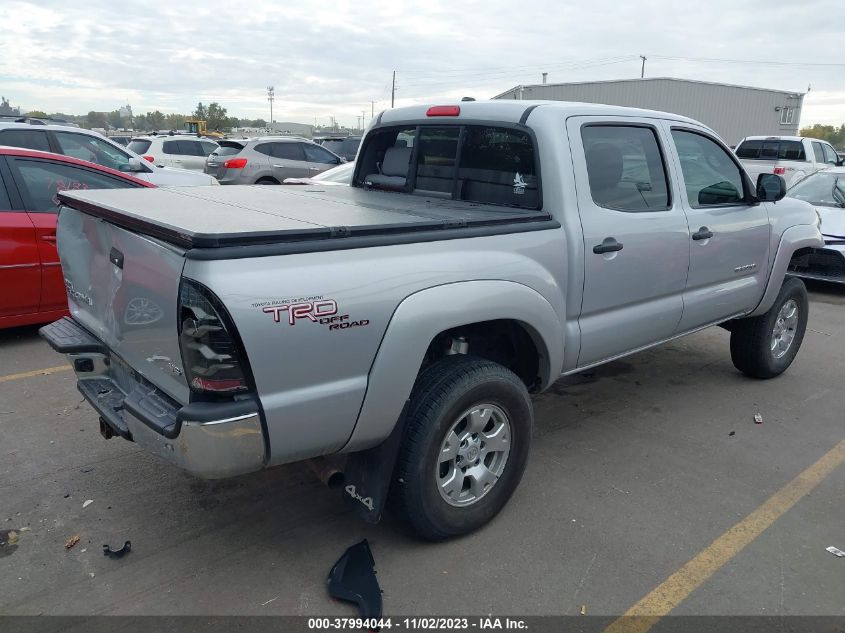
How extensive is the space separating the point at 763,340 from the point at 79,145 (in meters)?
8.18

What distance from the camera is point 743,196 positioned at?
4762 millimetres

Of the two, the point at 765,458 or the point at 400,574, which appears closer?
the point at 400,574

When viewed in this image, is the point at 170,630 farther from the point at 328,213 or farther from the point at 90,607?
the point at 328,213

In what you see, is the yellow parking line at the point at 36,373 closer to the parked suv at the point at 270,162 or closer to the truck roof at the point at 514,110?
the truck roof at the point at 514,110

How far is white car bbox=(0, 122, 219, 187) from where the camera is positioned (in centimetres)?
841

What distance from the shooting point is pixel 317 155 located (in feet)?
54.0

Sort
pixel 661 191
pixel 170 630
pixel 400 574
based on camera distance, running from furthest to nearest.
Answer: pixel 661 191
pixel 400 574
pixel 170 630

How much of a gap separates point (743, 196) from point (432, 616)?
11.9 ft

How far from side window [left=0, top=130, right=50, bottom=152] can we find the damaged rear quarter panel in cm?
752

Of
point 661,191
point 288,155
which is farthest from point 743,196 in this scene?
point 288,155

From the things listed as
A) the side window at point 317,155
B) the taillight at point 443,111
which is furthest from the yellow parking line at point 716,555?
the side window at point 317,155

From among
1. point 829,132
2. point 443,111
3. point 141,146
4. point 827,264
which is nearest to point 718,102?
point 827,264

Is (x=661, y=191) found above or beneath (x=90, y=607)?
above

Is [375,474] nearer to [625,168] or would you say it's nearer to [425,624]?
[425,624]
